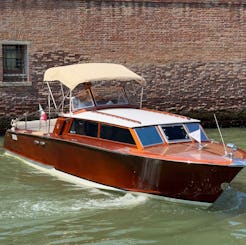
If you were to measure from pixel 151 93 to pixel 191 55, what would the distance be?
153 centimetres

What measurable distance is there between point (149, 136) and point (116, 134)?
1.75 feet

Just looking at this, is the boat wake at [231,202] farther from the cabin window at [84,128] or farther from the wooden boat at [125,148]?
the cabin window at [84,128]

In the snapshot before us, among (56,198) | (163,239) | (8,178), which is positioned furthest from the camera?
(8,178)

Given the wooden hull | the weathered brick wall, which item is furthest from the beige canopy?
the weathered brick wall

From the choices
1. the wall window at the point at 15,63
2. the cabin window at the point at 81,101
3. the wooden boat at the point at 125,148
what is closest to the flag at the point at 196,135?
the wooden boat at the point at 125,148

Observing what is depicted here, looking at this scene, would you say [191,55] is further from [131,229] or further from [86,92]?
[131,229]

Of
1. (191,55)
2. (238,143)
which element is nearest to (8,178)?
(238,143)

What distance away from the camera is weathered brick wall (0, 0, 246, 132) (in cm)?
1358

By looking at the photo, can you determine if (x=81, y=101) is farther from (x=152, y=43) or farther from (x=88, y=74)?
(x=152, y=43)

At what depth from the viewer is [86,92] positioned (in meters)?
9.78

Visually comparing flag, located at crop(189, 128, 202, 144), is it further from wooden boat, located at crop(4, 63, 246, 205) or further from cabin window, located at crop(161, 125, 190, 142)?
cabin window, located at crop(161, 125, 190, 142)

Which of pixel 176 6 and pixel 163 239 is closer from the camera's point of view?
pixel 163 239

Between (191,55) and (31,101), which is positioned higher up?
(191,55)

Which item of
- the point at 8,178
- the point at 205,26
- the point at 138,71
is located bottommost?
the point at 8,178
